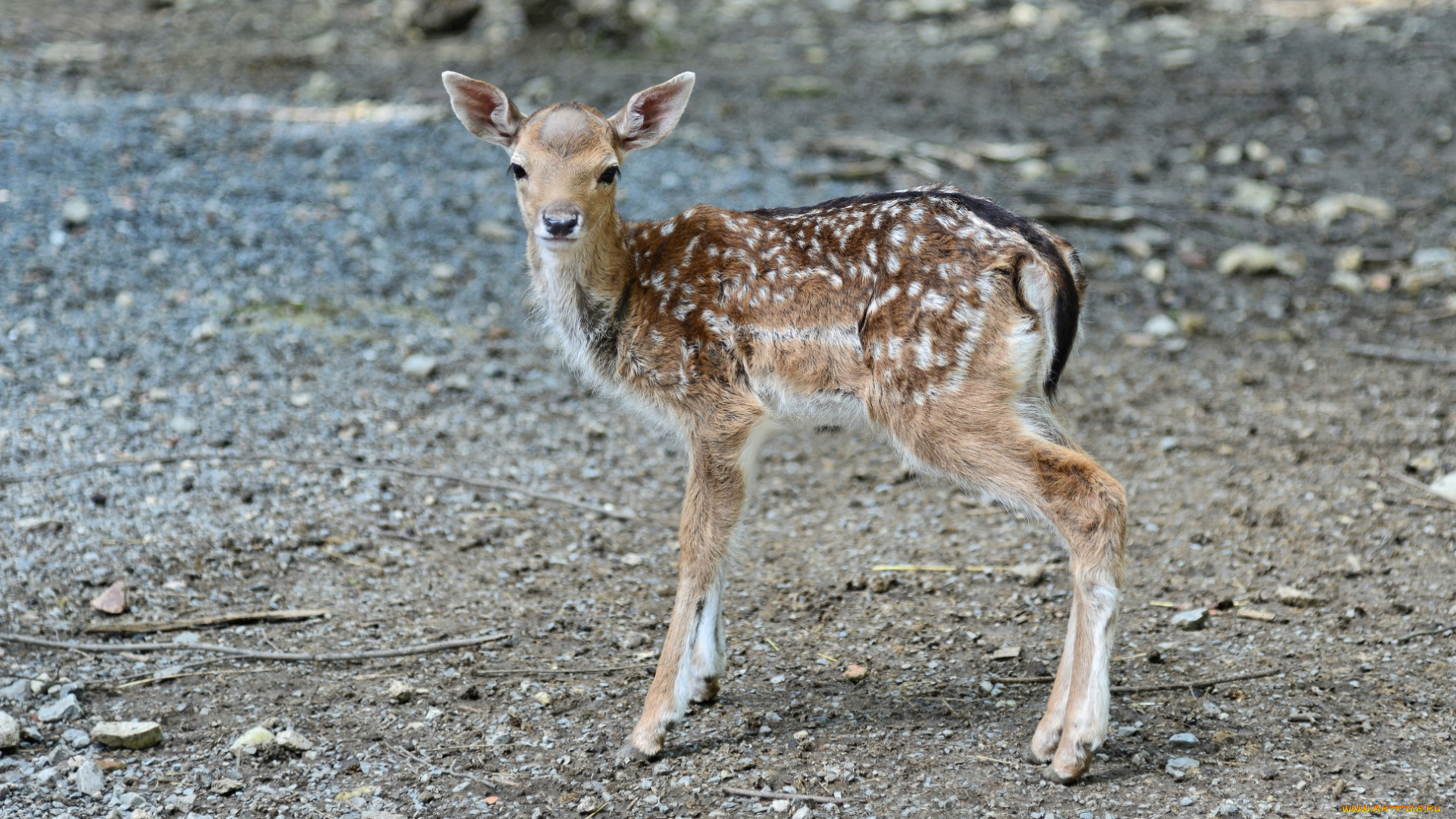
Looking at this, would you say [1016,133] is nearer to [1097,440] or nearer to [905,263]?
[1097,440]

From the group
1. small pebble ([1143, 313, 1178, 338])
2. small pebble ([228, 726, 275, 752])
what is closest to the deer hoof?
small pebble ([228, 726, 275, 752])

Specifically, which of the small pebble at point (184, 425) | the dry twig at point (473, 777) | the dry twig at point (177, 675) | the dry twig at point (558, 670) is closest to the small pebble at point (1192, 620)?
the dry twig at point (558, 670)

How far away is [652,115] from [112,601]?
2822mm

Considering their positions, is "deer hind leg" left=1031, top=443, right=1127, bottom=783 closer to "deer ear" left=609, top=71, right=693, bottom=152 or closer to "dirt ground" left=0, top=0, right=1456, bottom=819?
"dirt ground" left=0, top=0, right=1456, bottom=819

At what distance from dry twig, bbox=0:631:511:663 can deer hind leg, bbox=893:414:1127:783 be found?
7.19 feet

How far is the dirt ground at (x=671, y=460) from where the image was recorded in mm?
4066

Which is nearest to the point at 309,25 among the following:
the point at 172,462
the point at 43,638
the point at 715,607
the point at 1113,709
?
the point at 172,462

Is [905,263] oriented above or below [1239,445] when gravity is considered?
above

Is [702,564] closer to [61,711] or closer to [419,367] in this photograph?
[61,711]

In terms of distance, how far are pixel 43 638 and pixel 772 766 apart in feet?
9.09

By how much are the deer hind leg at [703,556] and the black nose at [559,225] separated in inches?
33.3

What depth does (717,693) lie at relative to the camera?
4496mm

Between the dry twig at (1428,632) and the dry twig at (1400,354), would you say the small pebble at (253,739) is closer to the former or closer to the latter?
the dry twig at (1428,632)

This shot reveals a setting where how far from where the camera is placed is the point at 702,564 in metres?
4.35
